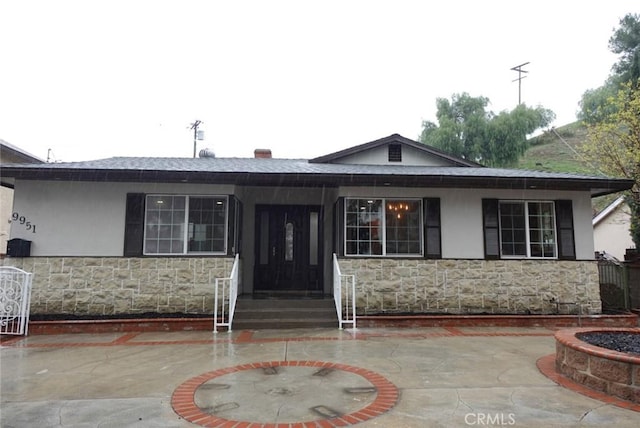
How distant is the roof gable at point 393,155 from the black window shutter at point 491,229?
2264 millimetres

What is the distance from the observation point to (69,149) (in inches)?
1362

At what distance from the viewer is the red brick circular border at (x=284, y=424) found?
287 centimetres

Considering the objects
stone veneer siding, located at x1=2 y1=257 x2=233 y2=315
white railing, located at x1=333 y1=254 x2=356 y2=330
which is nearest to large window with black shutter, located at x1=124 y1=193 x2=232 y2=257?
stone veneer siding, located at x1=2 y1=257 x2=233 y2=315

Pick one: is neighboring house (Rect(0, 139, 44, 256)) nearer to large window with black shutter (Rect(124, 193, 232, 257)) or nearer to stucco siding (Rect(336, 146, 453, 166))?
large window with black shutter (Rect(124, 193, 232, 257))

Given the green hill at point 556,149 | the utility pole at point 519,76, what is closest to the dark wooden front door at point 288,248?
the green hill at point 556,149

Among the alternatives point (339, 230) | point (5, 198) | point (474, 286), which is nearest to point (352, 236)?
point (339, 230)

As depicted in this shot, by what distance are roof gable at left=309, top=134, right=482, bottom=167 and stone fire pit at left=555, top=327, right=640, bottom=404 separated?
19.5 ft

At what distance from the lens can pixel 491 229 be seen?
7441 mm

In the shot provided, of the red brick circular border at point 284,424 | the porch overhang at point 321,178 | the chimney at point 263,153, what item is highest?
the chimney at point 263,153

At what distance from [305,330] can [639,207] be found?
9.90m

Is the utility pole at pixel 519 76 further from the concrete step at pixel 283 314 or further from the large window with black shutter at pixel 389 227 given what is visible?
the concrete step at pixel 283 314

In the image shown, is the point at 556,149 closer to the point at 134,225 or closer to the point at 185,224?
the point at 185,224

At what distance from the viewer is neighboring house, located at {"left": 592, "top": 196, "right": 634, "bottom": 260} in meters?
14.7

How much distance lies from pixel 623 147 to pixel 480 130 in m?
17.5
